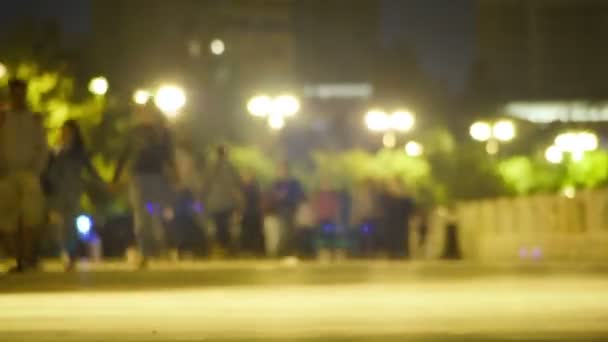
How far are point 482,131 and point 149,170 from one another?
108ft

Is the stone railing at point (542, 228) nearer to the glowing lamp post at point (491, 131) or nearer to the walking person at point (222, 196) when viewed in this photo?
the walking person at point (222, 196)

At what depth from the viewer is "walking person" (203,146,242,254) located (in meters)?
20.4

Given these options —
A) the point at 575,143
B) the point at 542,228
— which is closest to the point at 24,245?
the point at 542,228

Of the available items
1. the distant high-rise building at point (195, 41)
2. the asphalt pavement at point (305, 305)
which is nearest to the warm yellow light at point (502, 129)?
the distant high-rise building at point (195, 41)

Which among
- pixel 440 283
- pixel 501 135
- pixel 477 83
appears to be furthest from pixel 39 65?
pixel 477 83

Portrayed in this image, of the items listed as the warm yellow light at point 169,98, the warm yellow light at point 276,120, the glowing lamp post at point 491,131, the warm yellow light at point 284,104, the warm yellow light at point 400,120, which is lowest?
the warm yellow light at point 169,98

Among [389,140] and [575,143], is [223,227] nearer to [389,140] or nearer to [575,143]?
[389,140]

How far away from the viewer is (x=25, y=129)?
47.0 feet

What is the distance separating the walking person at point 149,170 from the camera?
52.7 ft

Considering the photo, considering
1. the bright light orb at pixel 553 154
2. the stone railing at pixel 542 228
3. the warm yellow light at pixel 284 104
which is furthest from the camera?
the bright light orb at pixel 553 154

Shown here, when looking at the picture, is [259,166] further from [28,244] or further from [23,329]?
[23,329]

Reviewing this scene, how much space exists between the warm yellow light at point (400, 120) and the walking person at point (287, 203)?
857 inches

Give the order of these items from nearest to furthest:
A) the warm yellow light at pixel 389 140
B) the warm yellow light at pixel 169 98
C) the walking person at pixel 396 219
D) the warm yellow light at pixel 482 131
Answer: the walking person at pixel 396 219, the warm yellow light at pixel 169 98, the warm yellow light at pixel 389 140, the warm yellow light at pixel 482 131

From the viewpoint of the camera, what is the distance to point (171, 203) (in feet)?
56.1
